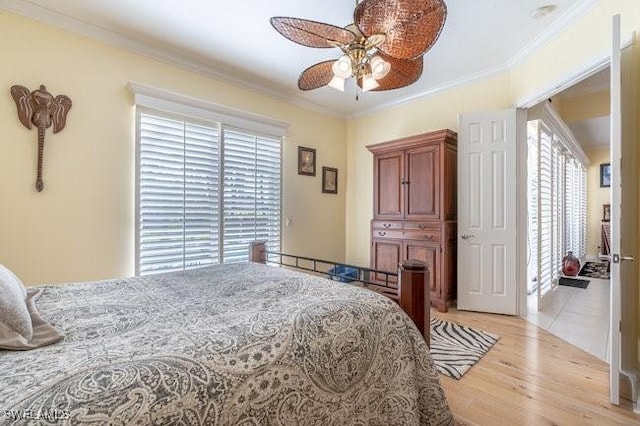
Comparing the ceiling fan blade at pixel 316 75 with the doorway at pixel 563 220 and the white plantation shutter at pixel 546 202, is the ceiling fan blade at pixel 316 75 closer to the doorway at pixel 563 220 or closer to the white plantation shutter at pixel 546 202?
the doorway at pixel 563 220

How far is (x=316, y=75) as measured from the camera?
2250mm

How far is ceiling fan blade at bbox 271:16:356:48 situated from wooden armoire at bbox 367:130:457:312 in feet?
6.30

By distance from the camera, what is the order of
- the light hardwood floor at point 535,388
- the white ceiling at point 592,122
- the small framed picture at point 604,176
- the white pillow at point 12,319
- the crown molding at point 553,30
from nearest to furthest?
the white pillow at point 12,319 → the light hardwood floor at point 535,388 → the crown molding at point 553,30 → the white ceiling at point 592,122 → the small framed picture at point 604,176

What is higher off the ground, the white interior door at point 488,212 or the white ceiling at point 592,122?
the white ceiling at point 592,122

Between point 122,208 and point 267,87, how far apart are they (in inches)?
84.0

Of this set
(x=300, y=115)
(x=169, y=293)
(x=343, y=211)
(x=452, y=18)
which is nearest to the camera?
(x=169, y=293)

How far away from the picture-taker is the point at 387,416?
3.88ft

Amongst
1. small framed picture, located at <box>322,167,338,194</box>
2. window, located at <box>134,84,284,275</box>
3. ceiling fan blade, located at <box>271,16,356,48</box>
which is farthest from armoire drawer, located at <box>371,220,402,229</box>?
ceiling fan blade, located at <box>271,16,356,48</box>

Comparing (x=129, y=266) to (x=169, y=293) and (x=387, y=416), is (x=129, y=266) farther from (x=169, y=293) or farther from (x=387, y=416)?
(x=387, y=416)

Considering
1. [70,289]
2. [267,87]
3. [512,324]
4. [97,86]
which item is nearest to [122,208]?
[97,86]

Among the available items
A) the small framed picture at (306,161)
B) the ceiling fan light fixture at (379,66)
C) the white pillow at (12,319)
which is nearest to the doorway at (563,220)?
the ceiling fan light fixture at (379,66)

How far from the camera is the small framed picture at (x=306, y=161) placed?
160 inches

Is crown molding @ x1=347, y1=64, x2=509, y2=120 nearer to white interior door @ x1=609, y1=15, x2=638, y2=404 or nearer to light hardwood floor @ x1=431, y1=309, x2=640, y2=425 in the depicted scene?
white interior door @ x1=609, y1=15, x2=638, y2=404

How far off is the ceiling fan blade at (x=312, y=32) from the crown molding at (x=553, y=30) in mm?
1894
